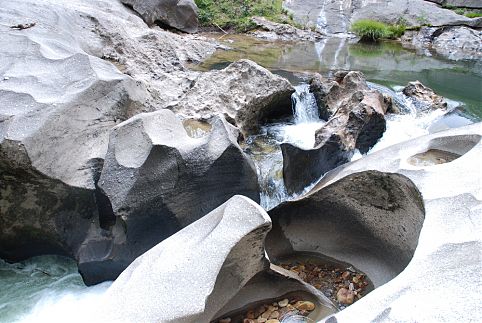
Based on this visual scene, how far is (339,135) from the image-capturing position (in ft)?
17.8

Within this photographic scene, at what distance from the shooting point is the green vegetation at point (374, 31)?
1634cm

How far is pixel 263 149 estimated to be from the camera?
6035 mm

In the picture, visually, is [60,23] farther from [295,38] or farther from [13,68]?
[295,38]

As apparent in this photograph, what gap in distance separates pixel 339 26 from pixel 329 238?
1516 centimetres

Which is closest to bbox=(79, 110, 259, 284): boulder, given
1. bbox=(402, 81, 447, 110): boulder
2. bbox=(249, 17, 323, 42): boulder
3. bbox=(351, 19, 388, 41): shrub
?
bbox=(402, 81, 447, 110): boulder

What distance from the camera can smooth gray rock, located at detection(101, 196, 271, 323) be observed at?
110 inches

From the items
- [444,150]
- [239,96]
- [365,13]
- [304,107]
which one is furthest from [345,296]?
[365,13]

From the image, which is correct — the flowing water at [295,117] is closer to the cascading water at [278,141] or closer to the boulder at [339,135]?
the cascading water at [278,141]

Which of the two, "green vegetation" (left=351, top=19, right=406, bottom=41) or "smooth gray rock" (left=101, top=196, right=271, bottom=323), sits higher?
"smooth gray rock" (left=101, top=196, right=271, bottom=323)

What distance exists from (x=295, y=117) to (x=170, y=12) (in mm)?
8714

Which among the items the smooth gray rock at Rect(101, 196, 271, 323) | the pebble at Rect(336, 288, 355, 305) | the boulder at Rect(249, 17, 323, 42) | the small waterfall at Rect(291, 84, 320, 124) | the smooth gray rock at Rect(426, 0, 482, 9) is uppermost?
the smooth gray rock at Rect(101, 196, 271, 323)

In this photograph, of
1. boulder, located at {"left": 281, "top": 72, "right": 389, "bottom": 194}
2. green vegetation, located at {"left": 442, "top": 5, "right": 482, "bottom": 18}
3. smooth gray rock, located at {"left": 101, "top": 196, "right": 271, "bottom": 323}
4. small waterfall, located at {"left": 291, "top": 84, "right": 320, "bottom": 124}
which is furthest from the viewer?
green vegetation, located at {"left": 442, "top": 5, "right": 482, "bottom": 18}

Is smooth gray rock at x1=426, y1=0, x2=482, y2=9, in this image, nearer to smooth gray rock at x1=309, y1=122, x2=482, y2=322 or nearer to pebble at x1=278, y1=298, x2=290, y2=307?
smooth gray rock at x1=309, y1=122, x2=482, y2=322

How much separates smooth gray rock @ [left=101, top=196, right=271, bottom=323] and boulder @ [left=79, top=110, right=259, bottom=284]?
715 mm
